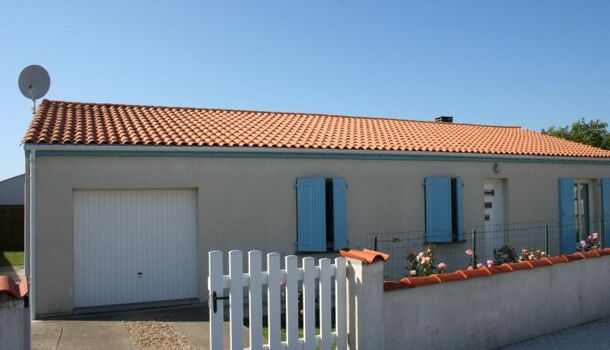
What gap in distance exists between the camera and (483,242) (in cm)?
1222

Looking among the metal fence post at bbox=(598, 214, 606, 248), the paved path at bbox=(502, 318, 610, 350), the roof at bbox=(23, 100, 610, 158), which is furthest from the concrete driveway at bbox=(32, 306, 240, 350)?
the metal fence post at bbox=(598, 214, 606, 248)

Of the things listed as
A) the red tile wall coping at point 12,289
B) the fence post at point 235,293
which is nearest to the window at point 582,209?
the fence post at point 235,293

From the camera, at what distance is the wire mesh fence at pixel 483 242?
10844 millimetres

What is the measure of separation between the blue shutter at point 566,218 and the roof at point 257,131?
2.69 ft

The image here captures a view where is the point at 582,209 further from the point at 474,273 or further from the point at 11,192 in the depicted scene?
the point at 11,192

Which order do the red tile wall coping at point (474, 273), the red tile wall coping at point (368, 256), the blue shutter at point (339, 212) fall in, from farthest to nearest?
1. the blue shutter at point (339, 212)
2. the red tile wall coping at point (474, 273)
3. the red tile wall coping at point (368, 256)

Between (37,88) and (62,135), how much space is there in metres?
2.76

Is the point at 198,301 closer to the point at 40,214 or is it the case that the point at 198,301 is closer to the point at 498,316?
the point at 40,214

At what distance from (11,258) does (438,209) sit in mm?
13582

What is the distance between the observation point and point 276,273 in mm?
4902

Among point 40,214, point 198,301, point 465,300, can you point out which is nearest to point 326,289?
point 465,300

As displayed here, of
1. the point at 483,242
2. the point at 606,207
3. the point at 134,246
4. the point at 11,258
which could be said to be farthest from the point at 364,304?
the point at 11,258

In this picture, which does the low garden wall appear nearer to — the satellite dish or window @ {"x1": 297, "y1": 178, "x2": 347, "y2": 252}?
window @ {"x1": 297, "y1": 178, "x2": 347, "y2": 252}

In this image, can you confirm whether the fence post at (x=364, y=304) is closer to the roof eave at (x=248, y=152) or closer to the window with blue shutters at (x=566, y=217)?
the roof eave at (x=248, y=152)
